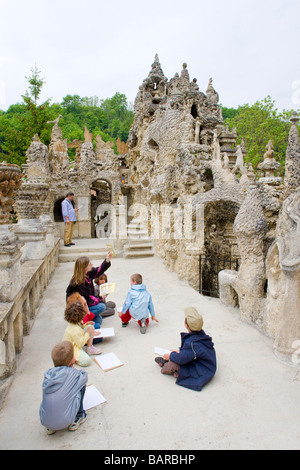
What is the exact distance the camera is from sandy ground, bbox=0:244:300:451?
85.7 inches

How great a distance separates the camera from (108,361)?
3305mm

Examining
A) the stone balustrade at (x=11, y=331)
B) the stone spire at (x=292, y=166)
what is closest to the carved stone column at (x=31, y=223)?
the stone balustrade at (x=11, y=331)

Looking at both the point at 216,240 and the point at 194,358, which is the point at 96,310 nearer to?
the point at 194,358

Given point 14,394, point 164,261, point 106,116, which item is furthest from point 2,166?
point 106,116

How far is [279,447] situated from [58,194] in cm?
1443

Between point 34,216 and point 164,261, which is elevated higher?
point 34,216

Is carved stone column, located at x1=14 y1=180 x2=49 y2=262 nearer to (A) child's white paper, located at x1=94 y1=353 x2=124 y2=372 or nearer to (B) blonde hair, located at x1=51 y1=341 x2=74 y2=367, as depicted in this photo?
(A) child's white paper, located at x1=94 y1=353 x2=124 y2=372

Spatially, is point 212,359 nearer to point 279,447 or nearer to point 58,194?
point 279,447

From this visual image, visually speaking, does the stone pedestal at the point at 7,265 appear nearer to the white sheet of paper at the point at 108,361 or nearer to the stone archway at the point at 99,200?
the white sheet of paper at the point at 108,361

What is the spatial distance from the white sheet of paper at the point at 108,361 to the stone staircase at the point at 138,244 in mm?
5999

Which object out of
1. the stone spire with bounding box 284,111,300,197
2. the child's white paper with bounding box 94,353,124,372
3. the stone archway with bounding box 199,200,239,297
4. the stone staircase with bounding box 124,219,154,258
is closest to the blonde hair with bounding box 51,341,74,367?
the child's white paper with bounding box 94,353,124,372

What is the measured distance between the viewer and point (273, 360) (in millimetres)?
3342

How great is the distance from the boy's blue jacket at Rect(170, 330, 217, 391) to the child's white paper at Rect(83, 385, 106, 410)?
758 millimetres

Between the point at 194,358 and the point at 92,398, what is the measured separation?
1014 mm
